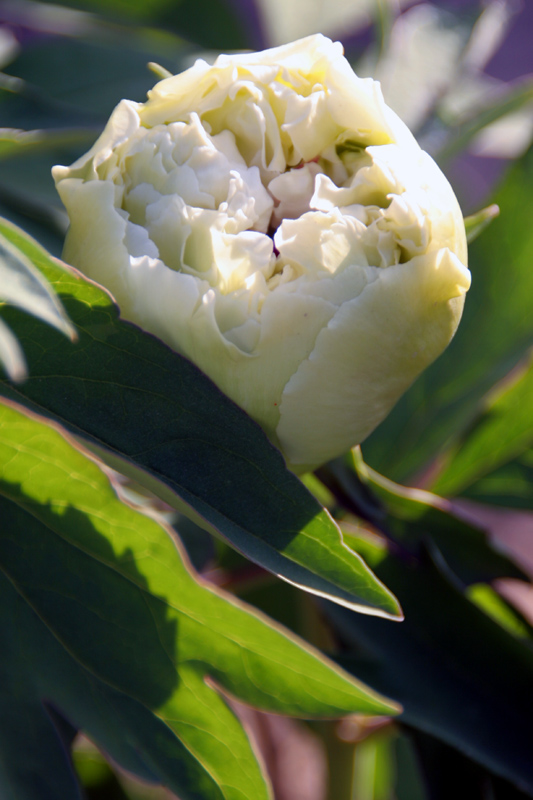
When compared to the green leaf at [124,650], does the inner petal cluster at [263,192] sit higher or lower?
higher

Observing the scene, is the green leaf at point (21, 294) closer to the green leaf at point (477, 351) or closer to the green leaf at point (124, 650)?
the green leaf at point (124, 650)

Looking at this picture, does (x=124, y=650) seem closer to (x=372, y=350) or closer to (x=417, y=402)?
(x=372, y=350)

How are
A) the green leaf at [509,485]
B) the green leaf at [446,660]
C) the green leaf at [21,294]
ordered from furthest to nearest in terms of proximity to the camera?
the green leaf at [509,485] → the green leaf at [446,660] → the green leaf at [21,294]

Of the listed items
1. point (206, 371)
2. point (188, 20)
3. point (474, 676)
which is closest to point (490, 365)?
point (474, 676)

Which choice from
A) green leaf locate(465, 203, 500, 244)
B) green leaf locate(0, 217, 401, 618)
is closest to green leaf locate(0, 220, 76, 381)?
green leaf locate(0, 217, 401, 618)

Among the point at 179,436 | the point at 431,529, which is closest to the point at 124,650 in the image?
the point at 179,436

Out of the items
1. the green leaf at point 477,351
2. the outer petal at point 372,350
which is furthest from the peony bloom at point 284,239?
the green leaf at point 477,351

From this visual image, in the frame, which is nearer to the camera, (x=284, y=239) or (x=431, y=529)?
(x=284, y=239)

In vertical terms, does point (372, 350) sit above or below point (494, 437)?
above
